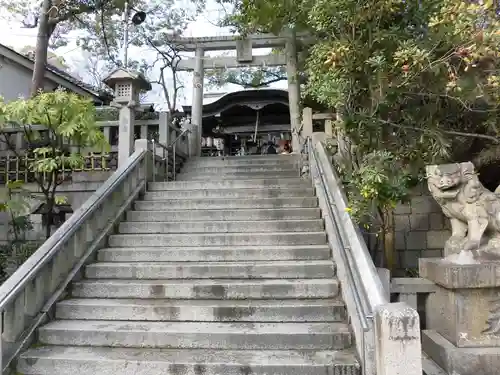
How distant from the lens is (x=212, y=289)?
488 cm

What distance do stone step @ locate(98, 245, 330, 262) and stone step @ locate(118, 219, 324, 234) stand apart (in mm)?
513

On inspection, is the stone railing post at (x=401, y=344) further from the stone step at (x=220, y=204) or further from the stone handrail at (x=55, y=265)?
the stone step at (x=220, y=204)

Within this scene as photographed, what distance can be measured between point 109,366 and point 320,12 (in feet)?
15.4

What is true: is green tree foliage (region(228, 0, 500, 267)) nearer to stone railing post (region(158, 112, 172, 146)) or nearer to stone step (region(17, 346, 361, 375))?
stone step (region(17, 346, 361, 375))

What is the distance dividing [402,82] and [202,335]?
3562 mm

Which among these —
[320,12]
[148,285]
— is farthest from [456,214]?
[148,285]

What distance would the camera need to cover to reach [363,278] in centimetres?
388

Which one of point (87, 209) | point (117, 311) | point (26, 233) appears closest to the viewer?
point (117, 311)

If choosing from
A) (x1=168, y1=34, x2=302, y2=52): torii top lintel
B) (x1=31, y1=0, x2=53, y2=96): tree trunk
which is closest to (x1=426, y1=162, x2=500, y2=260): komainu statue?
(x1=31, y1=0, x2=53, y2=96): tree trunk

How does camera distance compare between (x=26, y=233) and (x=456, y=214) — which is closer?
(x=456, y=214)

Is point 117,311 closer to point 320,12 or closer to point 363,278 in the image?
point 363,278

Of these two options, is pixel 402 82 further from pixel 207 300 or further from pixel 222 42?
pixel 222 42

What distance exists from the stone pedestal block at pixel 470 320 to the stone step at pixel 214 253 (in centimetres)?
164


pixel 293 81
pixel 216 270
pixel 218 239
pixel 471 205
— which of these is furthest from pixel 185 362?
pixel 293 81
